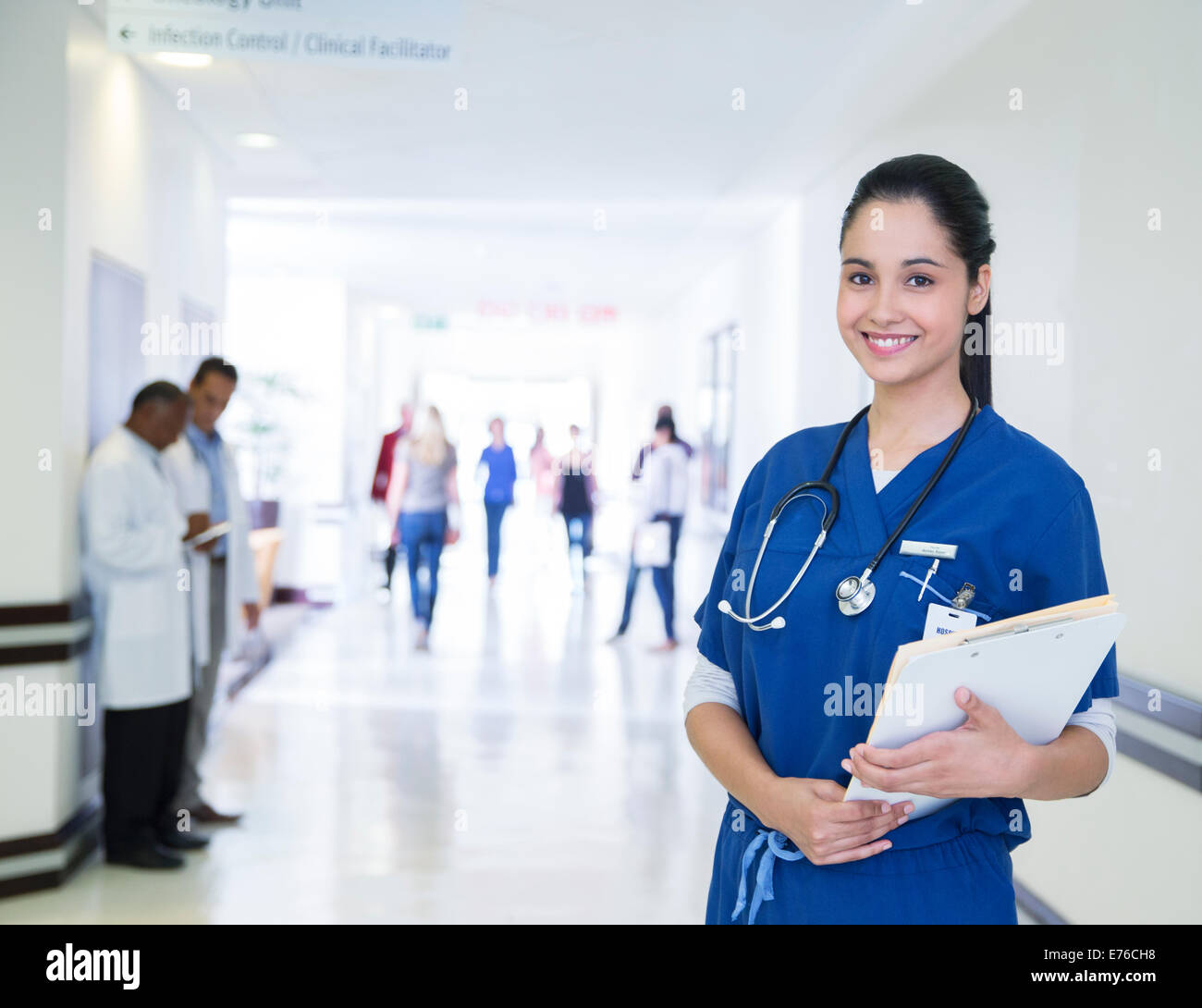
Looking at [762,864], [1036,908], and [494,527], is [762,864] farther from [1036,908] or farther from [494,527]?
[494,527]

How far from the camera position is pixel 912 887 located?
128 centimetres

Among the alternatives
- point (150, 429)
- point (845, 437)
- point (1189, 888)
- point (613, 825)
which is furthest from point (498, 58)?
point (1189, 888)

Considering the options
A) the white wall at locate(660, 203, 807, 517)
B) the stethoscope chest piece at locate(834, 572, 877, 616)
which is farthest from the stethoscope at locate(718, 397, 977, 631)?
the white wall at locate(660, 203, 807, 517)

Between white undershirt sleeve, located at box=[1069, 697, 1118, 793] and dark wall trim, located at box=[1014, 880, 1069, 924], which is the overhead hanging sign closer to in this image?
white undershirt sleeve, located at box=[1069, 697, 1118, 793]

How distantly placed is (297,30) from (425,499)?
4.64 meters

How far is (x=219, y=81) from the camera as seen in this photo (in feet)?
15.3

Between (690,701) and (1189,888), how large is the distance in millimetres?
1810

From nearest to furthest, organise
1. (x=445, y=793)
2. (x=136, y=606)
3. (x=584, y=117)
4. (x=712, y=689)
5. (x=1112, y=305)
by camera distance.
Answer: (x=712, y=689) < (x=1112, y=305) < (x=136, y=606) < (x=445, y=793) < (x=584, y=117)

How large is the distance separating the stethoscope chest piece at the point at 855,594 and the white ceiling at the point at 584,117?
273 centimetres

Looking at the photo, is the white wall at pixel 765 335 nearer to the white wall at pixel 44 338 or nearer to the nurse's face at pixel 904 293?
the white wall at pixel 44 338

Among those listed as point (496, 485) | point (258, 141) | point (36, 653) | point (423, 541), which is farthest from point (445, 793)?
point (496, 485)

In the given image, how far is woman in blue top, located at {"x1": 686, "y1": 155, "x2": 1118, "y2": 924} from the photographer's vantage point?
1208 mm
